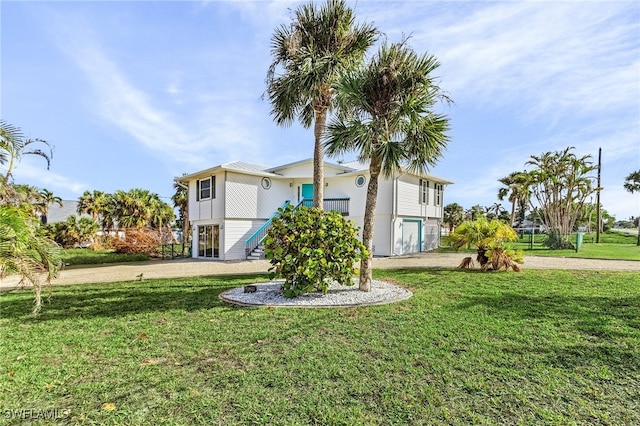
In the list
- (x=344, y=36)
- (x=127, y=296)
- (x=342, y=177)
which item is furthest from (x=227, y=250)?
(x=344, y=36)

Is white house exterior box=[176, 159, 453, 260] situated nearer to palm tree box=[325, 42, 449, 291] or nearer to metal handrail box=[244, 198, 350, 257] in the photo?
metal handrail box=[244, 198, 350, 257]

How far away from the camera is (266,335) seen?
5086 millimetres

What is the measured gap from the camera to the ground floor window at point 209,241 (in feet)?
64.8

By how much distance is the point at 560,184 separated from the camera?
86.9 ft

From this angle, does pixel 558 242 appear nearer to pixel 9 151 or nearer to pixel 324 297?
pixel 324 297

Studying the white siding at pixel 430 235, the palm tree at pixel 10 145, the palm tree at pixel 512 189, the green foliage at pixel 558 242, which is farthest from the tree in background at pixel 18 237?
the palm tree at pixel 512 189

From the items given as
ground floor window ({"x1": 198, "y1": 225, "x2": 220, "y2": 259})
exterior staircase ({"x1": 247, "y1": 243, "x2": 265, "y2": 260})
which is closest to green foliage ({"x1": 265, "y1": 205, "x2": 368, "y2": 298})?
exterior staircase ({"x1": 247, "y1": 243, "x2": 265, "y2": 260})

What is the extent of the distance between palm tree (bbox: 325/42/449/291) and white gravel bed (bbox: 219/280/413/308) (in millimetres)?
544

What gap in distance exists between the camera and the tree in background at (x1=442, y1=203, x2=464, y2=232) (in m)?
39.9

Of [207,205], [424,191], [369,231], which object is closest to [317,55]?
[369,231]

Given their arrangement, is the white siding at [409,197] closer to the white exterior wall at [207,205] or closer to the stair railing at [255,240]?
the stair railing at [255,240]

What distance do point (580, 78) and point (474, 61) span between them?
3158 millimetres

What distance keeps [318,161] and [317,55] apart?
3.37m

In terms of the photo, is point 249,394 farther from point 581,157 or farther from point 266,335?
point 581,157
